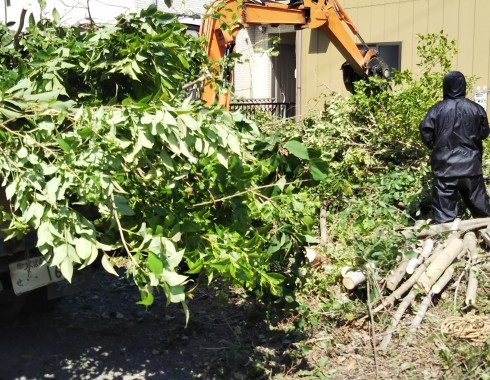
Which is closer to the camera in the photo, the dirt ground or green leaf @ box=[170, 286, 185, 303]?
green leaf @ box=[170, 286, 185, 303]

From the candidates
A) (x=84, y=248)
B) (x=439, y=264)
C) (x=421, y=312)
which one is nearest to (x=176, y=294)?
(x=84, y=248)

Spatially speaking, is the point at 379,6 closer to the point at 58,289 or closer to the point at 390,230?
the point at 390,230

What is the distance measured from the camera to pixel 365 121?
9367 mm

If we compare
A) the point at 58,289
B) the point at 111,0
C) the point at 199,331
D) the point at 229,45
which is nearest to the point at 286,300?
the point at 199,331

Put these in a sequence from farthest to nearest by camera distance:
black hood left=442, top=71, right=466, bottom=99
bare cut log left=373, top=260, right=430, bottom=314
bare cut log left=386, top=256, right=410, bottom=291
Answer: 1. black hood left=442, top=71, right=466, bottom=99
2. bare cut log left=386, top=256, right=410, bottom=291
3. bare cut log left=373, top=260, right=430, bottom=314

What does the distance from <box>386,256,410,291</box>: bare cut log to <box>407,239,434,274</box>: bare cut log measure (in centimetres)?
4

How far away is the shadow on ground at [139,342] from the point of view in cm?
533

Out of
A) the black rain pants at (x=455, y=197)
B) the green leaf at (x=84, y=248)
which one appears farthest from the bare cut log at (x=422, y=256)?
the green leaf at (x=84, y=248)

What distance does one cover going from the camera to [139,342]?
232 inches

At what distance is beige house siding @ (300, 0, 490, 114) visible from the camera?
11492 mm

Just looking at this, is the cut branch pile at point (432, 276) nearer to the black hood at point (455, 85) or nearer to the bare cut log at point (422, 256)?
the bare cut log at point (422, 256)

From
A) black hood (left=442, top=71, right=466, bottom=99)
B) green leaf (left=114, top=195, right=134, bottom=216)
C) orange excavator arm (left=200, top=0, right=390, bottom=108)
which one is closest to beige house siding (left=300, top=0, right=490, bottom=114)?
orange excavator arm (left=200, top=0, right=390, bottom=108)

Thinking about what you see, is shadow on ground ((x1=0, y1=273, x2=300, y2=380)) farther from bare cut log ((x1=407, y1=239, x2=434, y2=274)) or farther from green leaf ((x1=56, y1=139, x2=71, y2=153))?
green leaf ((x1=56, y1=139, x2=71, y2=153))

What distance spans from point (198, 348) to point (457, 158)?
123 inches
